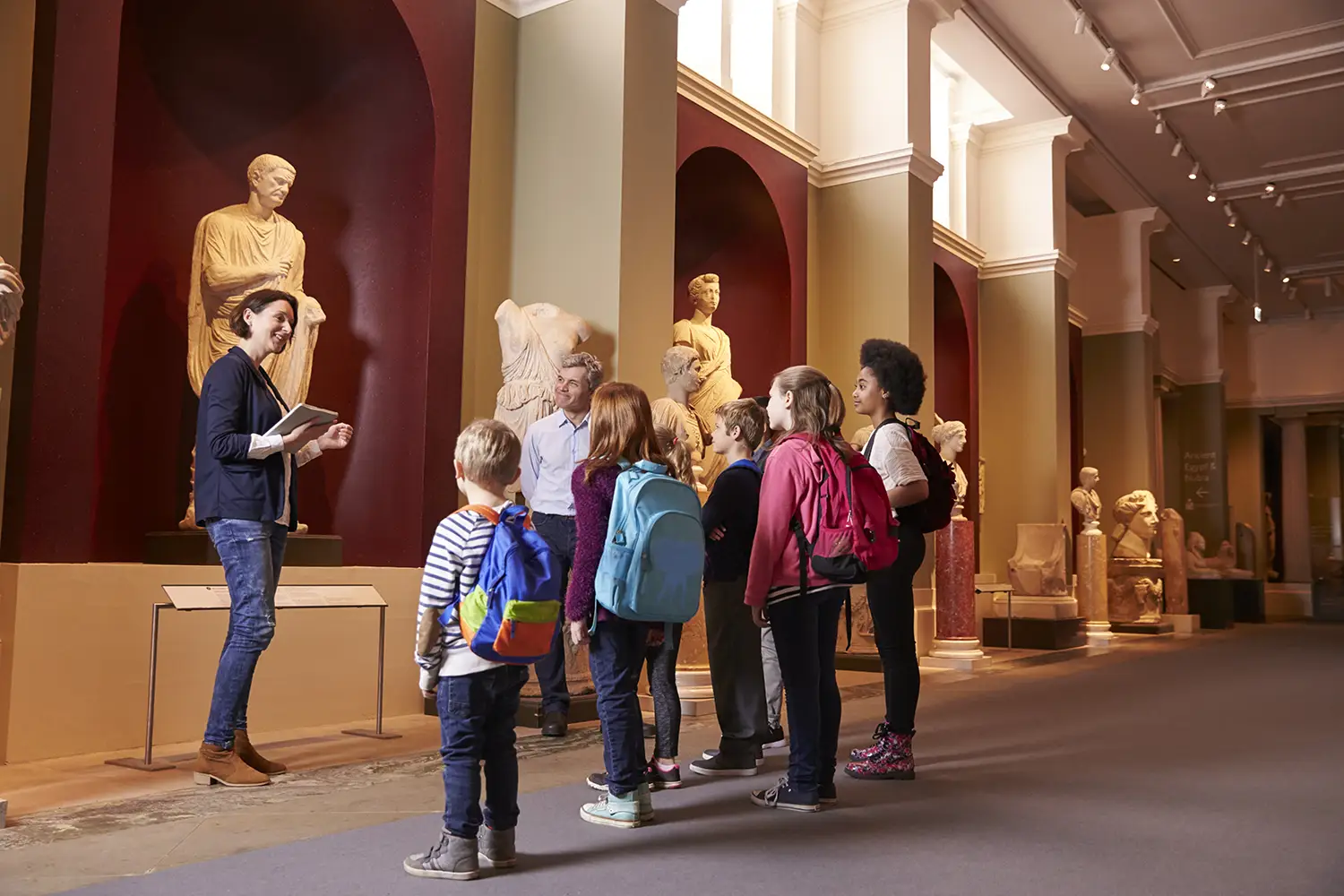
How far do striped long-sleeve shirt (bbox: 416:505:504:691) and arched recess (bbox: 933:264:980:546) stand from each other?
10.9 metres

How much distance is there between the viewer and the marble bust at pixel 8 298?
2.99 meters

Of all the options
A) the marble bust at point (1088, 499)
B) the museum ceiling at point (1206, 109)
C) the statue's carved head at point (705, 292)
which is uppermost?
the museum ceiling at point (1206, 109)

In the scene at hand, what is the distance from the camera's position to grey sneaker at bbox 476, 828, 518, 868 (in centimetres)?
277

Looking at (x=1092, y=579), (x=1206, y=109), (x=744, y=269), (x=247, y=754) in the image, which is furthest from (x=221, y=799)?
(x=1206, y=109)

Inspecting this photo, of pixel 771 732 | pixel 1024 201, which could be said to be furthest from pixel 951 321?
pixel 771 732

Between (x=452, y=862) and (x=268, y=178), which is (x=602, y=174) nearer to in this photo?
(x=268, y=178)

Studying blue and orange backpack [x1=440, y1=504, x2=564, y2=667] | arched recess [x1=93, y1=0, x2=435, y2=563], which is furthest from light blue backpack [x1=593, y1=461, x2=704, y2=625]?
arched recess [x1=93, y1=0, x2=435, y2=563]

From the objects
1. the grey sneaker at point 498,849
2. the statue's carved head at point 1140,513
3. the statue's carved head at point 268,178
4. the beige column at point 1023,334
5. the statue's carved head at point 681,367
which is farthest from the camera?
the statue's carved head at point 1140,513

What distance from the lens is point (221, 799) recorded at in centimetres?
356

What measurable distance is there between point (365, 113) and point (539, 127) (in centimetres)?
100

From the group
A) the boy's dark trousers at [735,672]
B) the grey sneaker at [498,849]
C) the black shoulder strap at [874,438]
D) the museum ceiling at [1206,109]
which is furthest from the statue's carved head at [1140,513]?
the grey sneaker at [498,849]

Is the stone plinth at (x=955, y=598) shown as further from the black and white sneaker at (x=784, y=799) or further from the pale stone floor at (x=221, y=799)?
the black and white sneaker at (x=784, y=799)

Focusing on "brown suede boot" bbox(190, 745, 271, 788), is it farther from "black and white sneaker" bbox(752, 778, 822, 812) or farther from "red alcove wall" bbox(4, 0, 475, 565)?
"black and white sneaker" bbox(752, 778, 822, 812)

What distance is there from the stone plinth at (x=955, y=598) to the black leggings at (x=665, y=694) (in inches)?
229
